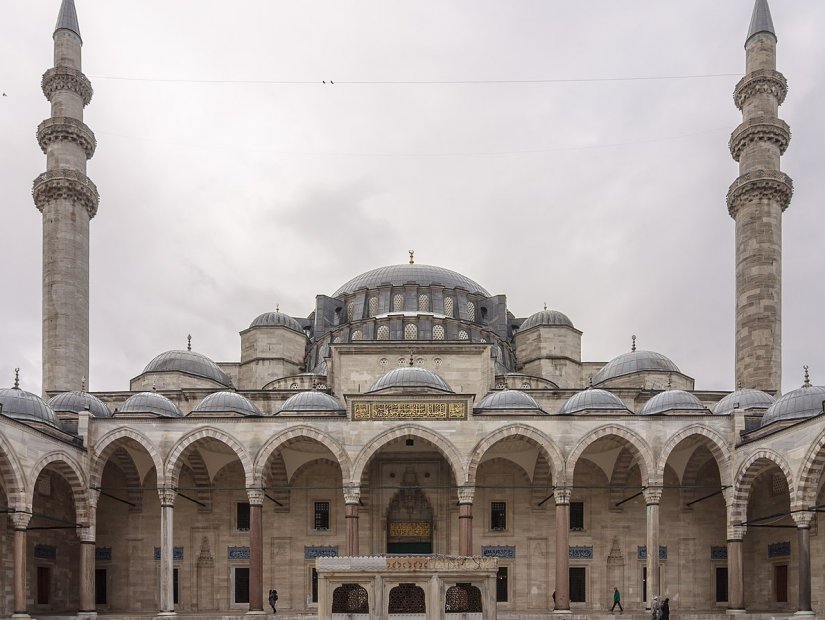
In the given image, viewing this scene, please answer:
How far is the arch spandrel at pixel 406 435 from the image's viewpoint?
65.2 feet

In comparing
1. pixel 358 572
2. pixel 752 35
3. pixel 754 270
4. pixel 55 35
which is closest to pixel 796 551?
pixel 754 270

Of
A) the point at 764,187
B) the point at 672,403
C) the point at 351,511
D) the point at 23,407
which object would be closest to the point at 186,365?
the point at 23,407

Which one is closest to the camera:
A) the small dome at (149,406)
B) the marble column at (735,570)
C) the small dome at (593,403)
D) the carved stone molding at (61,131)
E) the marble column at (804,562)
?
the marble column at (804,562)

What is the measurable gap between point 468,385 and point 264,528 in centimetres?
705

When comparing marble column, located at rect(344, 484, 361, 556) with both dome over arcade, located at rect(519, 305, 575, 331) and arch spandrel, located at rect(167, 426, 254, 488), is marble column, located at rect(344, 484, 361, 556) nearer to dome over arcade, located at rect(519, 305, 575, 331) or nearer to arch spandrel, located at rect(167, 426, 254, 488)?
arch spandrel, located at rect(167, 426, 254, 488)

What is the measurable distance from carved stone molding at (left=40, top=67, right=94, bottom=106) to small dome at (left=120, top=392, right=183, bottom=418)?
35.7ft

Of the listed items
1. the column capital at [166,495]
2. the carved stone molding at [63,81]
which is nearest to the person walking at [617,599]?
the column capital at [166,495]

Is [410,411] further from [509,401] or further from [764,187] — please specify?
[764,187]

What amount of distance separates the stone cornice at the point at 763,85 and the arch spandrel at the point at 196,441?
18326mm

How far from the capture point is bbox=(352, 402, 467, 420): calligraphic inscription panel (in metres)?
20.1

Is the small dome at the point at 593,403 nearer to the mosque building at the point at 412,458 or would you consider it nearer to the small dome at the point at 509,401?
the mosque building at the point at 412,458

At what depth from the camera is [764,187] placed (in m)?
24.5

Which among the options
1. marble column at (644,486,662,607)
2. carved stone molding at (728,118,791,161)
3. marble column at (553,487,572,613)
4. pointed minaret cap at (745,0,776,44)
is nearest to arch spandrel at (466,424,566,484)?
marble column at (553,487,572,613)

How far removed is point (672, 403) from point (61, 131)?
19470mm
